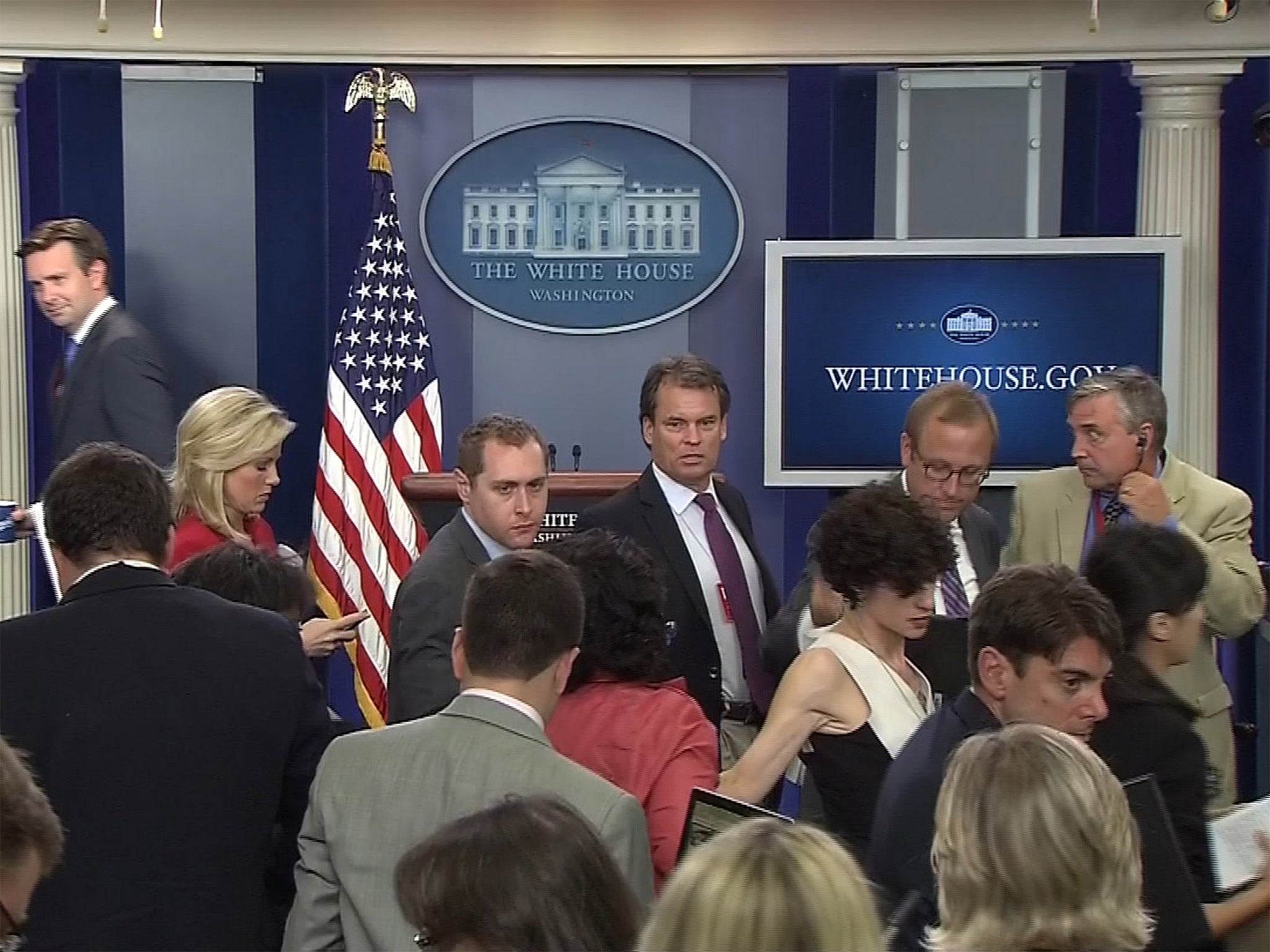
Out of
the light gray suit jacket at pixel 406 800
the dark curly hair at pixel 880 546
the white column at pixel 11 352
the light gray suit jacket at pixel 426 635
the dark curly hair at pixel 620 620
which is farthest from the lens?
the white column at pixel 11 352

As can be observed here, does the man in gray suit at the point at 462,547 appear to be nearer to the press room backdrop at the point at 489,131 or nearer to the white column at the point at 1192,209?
the press room backdrop at the point at 489,131

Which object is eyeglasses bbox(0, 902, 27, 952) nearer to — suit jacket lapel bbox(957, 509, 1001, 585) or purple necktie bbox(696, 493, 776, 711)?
purple necktie bbox(696, 493, 776, 711)

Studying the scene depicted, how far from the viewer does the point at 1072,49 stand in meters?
5.39

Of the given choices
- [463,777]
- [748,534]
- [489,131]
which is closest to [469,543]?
[748,534]

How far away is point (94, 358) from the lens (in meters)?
4.86

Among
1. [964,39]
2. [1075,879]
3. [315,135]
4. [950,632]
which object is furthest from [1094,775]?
[315,135]

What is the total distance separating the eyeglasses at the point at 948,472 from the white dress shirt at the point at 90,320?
2428 mm

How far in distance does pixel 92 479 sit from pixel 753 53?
336cm

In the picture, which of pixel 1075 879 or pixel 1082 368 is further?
pixel 1082 368

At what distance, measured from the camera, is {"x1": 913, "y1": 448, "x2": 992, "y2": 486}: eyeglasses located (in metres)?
3.74

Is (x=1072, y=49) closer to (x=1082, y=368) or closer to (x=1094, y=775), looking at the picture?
(x=1082, y=368)

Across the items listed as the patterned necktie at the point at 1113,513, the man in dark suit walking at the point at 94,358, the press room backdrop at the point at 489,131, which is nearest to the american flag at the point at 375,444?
the press room backdrop at the point at 489,131

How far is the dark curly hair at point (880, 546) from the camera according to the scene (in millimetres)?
2855

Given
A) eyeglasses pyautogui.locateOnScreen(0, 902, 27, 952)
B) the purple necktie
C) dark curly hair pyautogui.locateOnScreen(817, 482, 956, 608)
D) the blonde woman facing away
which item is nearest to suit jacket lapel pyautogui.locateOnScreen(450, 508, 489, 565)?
the blonde woman facing away
